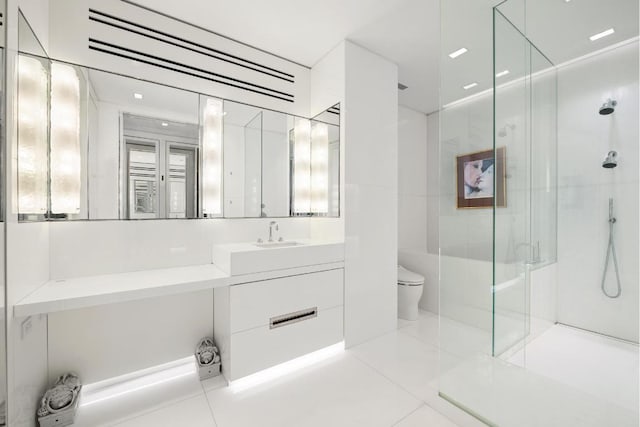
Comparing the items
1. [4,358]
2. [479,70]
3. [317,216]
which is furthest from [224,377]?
[479,70]

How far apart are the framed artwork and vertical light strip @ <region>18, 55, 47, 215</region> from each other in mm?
2589

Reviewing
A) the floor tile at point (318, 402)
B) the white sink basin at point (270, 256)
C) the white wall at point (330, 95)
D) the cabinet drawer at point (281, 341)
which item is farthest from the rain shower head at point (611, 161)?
the cabinet drawer at point (281, 341)

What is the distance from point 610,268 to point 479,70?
1.76m

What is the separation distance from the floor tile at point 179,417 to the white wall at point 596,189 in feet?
9.44

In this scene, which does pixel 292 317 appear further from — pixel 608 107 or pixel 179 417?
pixel 608 107

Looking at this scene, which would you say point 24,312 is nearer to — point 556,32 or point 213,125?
point 213,125

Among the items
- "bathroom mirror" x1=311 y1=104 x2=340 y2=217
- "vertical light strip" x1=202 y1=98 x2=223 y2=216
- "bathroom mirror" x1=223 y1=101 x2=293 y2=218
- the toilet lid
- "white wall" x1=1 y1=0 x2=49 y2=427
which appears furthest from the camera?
the toilet lid

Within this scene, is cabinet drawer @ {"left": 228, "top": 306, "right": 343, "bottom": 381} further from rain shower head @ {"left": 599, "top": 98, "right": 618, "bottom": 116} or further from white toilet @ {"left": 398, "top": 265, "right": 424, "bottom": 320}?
rain shower head @ {"left": 599, "top": 98, "right": 618, "bottom": 116}

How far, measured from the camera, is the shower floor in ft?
4.87

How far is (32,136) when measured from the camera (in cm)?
136

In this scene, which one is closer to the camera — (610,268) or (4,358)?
(4,358)

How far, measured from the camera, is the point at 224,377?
1.84 m

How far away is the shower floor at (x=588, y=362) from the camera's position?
1483 millimetres

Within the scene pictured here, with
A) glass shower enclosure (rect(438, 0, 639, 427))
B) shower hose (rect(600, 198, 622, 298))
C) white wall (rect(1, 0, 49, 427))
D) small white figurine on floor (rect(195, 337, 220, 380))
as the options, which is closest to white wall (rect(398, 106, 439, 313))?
glass shower enclosure (rect(438, 0, 639, 427))
